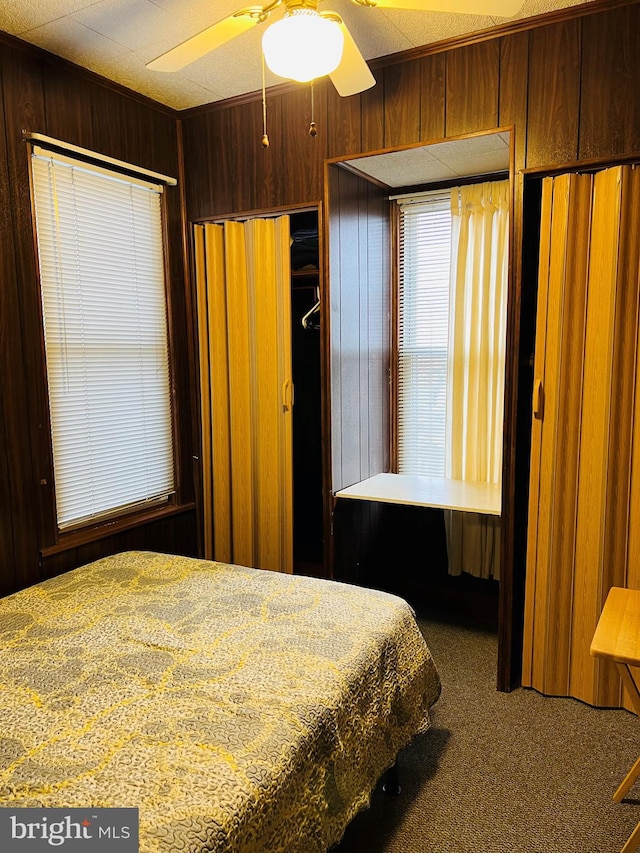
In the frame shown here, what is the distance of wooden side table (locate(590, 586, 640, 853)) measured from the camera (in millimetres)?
1634

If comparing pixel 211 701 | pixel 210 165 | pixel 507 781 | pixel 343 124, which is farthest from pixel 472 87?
pixel 507 781

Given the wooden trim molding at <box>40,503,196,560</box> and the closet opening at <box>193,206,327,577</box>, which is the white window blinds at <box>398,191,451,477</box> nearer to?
the closet opening at <box>193,206,327,577</box>

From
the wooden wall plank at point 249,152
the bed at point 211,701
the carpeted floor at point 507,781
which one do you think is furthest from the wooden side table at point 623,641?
the wooden wall plank at point 249,152

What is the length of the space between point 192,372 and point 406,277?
4.40ft

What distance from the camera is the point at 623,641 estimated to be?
169 centimetres

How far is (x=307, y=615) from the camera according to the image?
200 cm

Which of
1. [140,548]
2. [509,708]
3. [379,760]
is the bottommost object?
[509,708]

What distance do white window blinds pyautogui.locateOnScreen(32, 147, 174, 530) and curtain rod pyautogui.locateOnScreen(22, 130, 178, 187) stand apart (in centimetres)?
4

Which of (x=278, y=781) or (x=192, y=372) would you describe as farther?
(x=192, y=372)

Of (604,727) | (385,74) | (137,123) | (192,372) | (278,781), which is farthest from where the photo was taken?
(192,372)

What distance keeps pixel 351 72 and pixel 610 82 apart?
3.14 ft

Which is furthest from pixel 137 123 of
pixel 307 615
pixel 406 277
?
pixel 307 615

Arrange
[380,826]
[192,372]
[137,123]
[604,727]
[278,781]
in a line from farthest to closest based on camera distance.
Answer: [192,372] < [137,123] < [604,727] < [380,826] < [278,781]

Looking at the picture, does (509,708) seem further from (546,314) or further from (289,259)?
(289,259)
